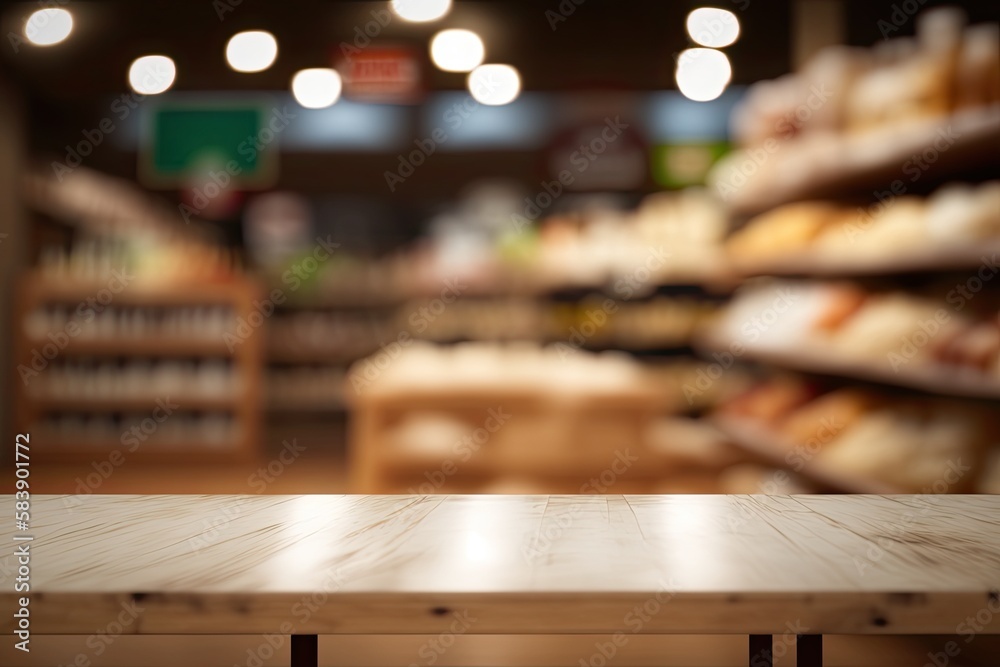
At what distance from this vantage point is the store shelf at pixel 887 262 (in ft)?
8.46

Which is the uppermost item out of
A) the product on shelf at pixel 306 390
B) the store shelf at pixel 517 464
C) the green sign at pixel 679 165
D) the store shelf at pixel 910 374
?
the green sign at pixel 679 165

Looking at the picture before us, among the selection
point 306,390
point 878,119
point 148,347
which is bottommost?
point 306,390

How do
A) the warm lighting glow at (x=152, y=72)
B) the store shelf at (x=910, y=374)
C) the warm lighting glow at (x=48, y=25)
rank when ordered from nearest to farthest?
the store shelf at (x=910, y=374), the warm lighting glow at (x=48, y=25), the warm lighting glow at (x=152, y=72)

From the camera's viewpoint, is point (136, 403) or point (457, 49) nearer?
point (457, 49)

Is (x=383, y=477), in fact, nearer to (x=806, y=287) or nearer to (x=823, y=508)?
(x=806, y=287)

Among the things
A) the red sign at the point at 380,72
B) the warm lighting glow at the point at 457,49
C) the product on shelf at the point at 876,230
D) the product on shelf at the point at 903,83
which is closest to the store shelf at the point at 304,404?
the red sign at the point at 380,72

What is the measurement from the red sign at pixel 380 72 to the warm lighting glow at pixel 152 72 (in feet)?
3.93

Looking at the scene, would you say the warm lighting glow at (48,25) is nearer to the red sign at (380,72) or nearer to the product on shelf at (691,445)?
the red sign at (380,72)

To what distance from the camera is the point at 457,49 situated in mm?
5566

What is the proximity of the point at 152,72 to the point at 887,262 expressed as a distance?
506 centimetres

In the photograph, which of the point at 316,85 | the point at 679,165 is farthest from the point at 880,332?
the point at 679,165

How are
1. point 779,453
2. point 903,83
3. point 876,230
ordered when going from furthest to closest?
point 779,453 → point 876,230 → point 903,83

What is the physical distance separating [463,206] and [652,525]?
7354 mm

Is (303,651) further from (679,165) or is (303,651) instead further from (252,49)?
(679,165)
